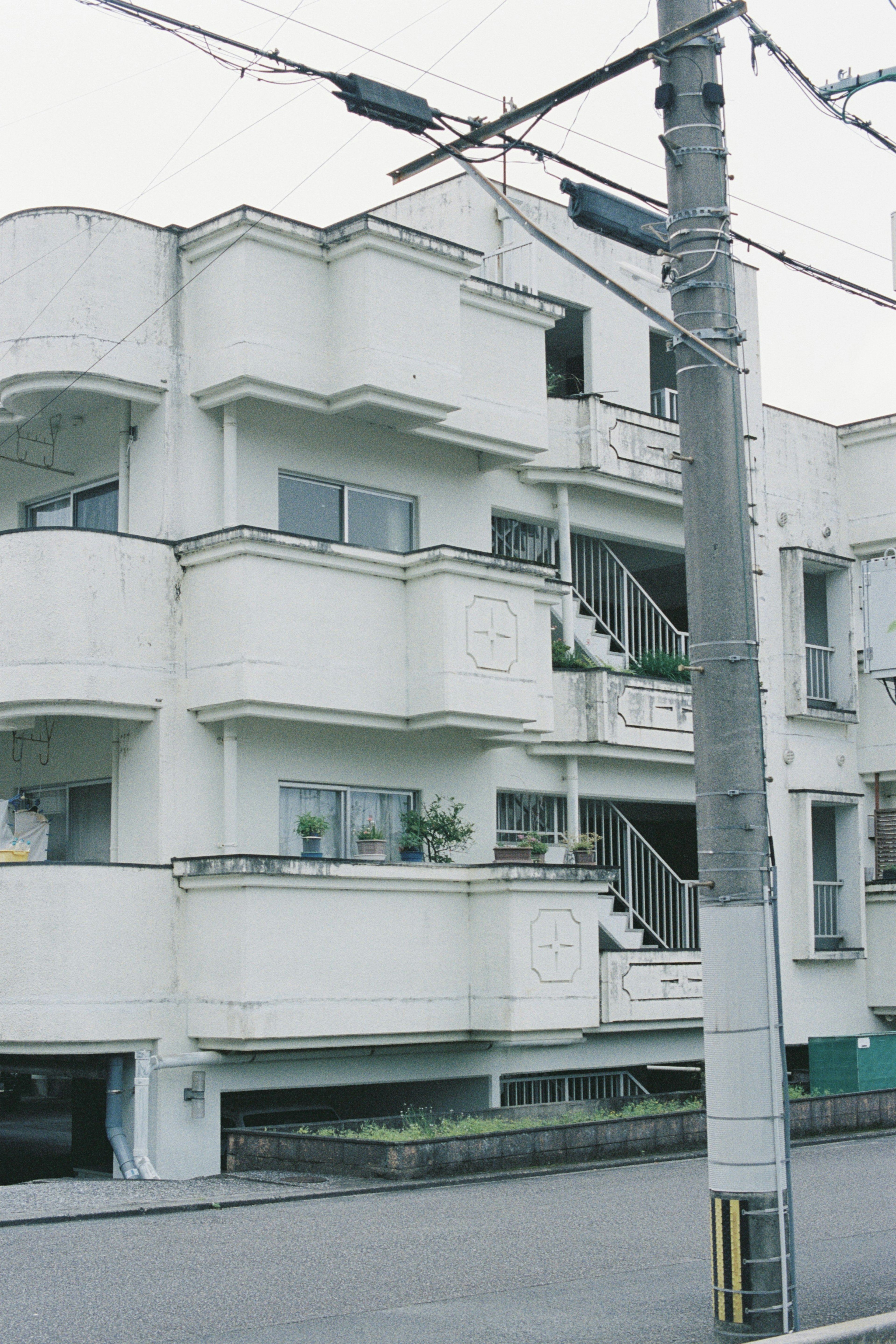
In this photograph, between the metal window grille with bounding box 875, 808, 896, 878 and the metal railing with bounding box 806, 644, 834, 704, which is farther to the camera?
the metal window grille with bounding box 875, 808, 896, 878

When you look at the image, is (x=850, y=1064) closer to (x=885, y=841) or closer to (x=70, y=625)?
(x=885, y=841)

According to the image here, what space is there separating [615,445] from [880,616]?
17.1ft

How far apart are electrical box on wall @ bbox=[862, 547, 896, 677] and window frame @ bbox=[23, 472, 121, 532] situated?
11.5 m

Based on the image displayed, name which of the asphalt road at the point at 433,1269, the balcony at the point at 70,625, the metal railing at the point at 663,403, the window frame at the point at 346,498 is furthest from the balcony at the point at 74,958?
the metal railing at the point at 663,403

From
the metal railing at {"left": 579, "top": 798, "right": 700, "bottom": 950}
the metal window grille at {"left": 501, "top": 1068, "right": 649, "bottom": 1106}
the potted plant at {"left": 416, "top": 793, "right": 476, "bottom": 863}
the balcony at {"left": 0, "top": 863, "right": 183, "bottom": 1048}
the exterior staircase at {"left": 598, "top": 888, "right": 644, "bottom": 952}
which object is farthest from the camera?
the metal railing at {"left": 579, "top": 798, "right": 700, "bottom": 950}

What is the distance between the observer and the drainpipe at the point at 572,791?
21.2m

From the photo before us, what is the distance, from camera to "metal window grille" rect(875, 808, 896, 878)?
25344 mm

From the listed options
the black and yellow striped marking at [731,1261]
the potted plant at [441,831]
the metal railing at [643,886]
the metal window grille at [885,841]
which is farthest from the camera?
the metal window grille at [885,841]

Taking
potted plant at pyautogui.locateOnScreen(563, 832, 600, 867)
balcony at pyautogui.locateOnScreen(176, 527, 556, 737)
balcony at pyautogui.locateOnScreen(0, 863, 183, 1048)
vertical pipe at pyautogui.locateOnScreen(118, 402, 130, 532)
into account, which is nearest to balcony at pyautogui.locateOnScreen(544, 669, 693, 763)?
balcony at pyautogui.locateOnScreen(176, 527, 556, 737)

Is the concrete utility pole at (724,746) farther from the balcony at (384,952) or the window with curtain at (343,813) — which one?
the window with curtain at (343,813)

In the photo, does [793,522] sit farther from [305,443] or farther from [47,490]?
[47,490]

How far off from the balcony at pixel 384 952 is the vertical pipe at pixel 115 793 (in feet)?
3.83

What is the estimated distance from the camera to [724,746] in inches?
356

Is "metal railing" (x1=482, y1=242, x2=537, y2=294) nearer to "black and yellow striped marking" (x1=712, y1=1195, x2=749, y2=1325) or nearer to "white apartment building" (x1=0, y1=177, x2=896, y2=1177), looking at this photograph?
"white apartment building" (x1=0, y1=177, x2=896, y2=1177)
